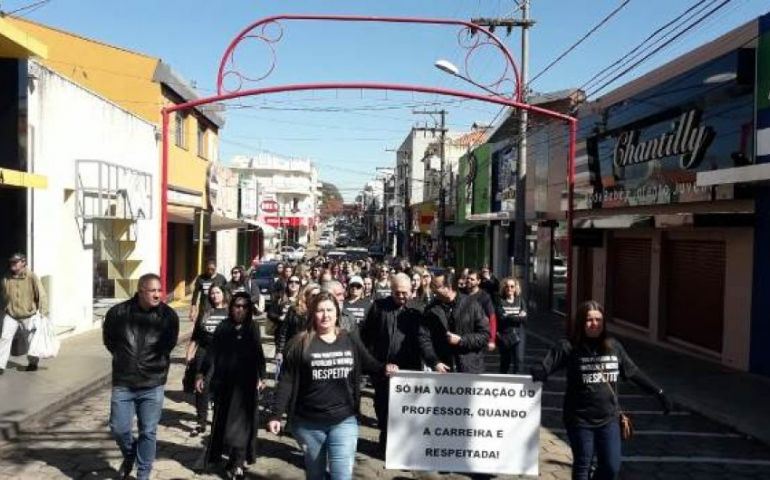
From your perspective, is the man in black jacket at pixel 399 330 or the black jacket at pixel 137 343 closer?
the black jacket at pixel 137 343

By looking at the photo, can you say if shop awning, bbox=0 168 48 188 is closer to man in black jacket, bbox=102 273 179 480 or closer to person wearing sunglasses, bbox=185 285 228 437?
person wearing sunglasses, bbox=185 285 228 437

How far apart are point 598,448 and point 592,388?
409 mm

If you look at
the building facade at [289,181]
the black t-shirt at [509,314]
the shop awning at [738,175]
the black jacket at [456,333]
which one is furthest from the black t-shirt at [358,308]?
the building facade at [289,181]

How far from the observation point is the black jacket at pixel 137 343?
20.6 feet

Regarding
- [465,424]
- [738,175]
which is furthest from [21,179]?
[738,175]

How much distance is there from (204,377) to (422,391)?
2.14 meters

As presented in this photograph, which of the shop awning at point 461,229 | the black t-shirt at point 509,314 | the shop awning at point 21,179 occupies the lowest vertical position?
the black t-shirt at point 509,314

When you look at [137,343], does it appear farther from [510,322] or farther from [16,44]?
[16,44]

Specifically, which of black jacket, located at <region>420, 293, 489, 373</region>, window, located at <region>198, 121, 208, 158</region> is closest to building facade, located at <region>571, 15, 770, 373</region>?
black jacket, located at <region>420, 293, 489, 373</region>

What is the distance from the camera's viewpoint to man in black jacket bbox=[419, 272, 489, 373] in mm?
7070

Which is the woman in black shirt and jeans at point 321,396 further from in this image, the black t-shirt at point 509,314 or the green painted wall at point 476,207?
the green painted wall at point 476,207

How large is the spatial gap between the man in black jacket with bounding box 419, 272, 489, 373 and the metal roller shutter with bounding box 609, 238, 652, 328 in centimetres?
1124

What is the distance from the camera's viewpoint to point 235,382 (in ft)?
22.4

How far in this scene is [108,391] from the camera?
10.9m
